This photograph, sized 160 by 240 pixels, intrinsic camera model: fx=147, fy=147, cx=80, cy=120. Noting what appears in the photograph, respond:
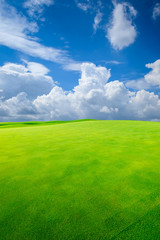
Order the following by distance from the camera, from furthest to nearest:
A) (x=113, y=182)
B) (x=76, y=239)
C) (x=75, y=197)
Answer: (x=113, y=182), (x=75, y=197), (x=76, y=239)

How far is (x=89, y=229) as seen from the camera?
3.47 m

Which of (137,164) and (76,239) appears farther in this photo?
(137,164)

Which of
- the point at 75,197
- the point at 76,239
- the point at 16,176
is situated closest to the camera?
the point at 76,239

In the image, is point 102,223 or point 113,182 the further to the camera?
point 113,182

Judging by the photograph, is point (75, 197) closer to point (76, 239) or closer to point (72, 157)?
point (76, 239)

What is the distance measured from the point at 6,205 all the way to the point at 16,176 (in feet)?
6.77

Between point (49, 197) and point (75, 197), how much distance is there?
83 cm

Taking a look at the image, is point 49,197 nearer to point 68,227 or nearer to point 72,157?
point 68,227

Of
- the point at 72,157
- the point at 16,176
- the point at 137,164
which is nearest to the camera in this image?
the point at 16,176

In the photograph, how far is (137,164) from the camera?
7.47m

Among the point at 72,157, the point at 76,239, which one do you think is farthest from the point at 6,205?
the point at 72,157

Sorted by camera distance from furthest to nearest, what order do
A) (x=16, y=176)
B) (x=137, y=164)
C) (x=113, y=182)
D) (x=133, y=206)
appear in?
(x=137, y=164)
(x=16, y=176)
(x=113, y=182)
(x=133, y=206)

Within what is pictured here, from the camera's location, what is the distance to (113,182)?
5551 mm

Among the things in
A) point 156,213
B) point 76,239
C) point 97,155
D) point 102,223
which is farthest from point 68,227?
point 97,155
